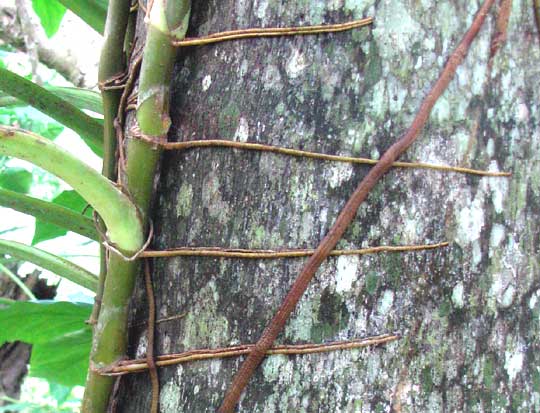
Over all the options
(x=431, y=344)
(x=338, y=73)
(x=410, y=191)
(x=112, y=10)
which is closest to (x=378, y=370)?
(x=431, y=344)

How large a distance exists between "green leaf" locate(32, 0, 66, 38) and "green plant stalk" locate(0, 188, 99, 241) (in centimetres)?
72

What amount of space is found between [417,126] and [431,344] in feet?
0.74

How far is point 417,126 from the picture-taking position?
710 millimetres

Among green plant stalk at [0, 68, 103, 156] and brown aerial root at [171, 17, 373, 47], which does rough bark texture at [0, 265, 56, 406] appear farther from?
brown aerial root at [171, 17, 373, 47]

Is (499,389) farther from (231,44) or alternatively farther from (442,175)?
(231,44)

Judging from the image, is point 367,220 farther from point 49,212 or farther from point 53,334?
point 53,334

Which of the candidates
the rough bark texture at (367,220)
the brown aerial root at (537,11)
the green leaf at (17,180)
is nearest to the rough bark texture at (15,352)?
the green leaf at (17,180)

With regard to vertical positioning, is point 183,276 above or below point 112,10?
below

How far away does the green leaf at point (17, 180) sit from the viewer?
1660 mm

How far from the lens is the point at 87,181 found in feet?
2.32

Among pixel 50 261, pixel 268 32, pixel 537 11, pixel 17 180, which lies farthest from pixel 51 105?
pixel 17 180

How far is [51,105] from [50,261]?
8.8 inches

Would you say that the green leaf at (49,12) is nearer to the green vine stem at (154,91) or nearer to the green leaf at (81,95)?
the green leaf at (81,95)

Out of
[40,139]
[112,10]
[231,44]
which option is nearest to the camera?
[40,139]
